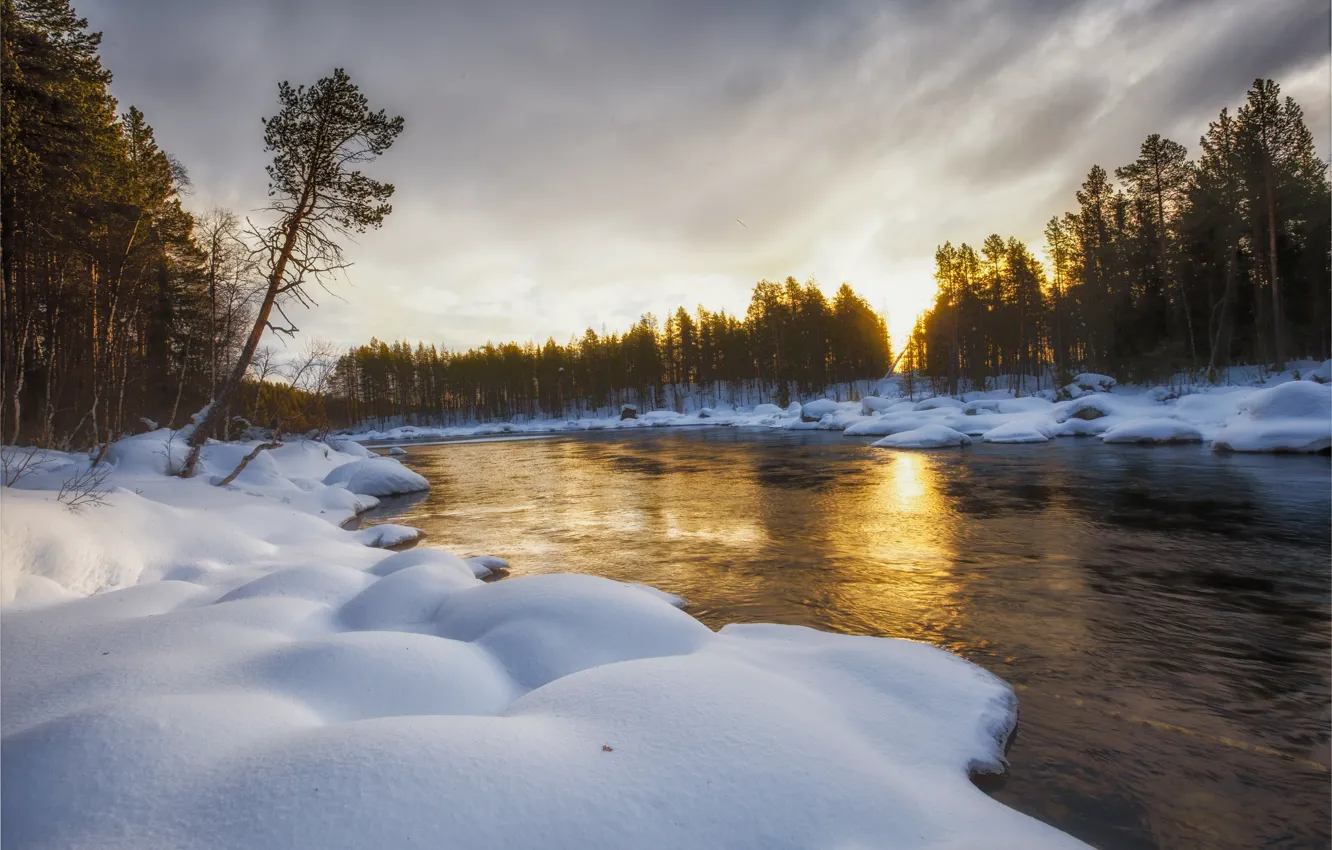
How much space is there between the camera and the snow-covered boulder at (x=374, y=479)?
1540 cm

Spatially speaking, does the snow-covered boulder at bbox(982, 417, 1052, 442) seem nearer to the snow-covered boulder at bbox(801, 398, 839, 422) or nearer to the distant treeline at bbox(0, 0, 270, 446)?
the snow-covered boulder at bbox(801, 398, 839, 422)

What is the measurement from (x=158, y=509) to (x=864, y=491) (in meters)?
12.8

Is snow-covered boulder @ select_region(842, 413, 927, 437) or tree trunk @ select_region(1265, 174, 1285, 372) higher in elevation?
tree trunk @ select_region(1265, 174, 1285, 372)

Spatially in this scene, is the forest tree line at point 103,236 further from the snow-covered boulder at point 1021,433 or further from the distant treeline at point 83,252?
the snow-covered boulder at point 1021,433

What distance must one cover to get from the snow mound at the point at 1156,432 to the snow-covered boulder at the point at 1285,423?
7.67 ft

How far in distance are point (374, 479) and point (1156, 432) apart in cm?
2534

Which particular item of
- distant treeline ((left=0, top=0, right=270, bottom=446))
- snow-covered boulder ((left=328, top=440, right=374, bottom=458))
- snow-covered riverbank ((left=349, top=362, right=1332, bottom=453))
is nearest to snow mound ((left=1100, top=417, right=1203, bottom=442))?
snow-covered riverbank ((left=349, top=362, right=1332, bottom=453))

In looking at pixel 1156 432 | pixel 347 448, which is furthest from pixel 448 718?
pixel 1156 432

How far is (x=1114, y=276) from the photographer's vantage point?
1254 inches

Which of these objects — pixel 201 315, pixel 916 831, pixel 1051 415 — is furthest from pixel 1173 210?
pixel 201 315

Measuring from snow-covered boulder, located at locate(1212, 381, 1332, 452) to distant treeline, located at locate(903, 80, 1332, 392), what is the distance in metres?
12.1

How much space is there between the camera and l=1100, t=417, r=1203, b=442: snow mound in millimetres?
18781

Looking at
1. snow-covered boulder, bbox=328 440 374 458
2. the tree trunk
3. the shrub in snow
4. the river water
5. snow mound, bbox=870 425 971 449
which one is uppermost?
the tree trunk

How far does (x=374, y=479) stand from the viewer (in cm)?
1555
